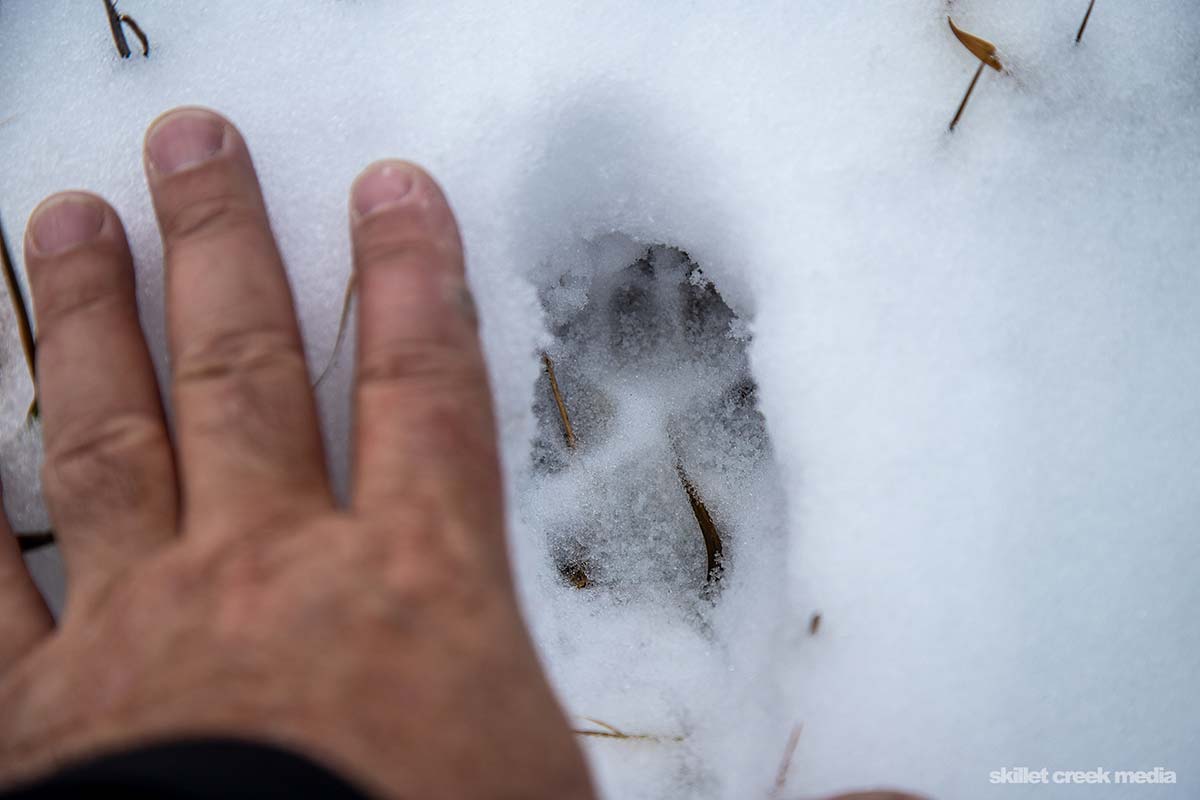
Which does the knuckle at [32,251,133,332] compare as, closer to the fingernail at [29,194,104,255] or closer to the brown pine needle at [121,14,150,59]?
the fingernail at [29,194,104,255]

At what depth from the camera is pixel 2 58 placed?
0.87 metres

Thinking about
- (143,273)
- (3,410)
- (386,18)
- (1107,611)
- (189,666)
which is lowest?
(1107,611)

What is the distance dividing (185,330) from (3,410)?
0.29m

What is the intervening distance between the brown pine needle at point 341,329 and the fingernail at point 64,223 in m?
0.26

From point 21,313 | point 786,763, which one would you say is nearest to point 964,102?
point 786,763

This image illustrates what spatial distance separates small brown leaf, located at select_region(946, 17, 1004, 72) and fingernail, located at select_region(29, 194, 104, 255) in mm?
924

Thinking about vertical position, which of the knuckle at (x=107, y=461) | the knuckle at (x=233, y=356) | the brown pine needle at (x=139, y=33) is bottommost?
the knuckle at (x=107, y=461)

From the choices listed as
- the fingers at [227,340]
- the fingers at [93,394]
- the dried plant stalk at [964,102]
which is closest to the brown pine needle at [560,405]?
the fingers at [227,340]

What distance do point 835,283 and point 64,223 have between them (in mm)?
792

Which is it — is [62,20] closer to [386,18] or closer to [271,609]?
[386,18]

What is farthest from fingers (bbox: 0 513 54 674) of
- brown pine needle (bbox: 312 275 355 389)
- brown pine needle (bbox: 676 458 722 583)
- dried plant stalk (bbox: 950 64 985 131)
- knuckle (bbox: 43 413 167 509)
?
dried plant stalk (bbox: 950 64 985 131)

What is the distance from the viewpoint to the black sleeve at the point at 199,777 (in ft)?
1.63

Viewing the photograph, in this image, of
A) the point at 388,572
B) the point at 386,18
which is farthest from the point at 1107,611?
the point at 386,18

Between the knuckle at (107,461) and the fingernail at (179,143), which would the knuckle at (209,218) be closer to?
the fingernail at (179,143)
